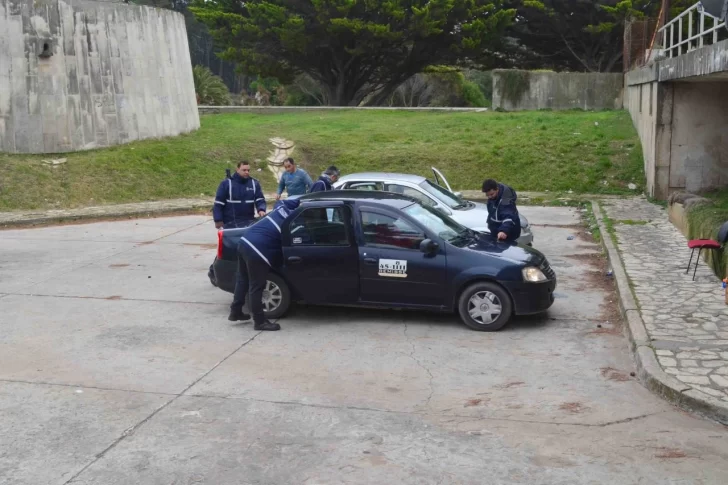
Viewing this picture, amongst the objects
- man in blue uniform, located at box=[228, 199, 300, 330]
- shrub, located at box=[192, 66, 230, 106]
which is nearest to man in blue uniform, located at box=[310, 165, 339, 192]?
man in blue uniform, located at box=[228, 199, 300, 330]

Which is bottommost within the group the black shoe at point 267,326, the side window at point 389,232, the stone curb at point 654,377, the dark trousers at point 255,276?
the black shoe at point 267,326

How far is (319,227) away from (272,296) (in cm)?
96

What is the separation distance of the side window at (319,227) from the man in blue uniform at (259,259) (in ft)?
0.53

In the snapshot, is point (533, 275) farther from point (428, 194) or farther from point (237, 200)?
point (237, 200)

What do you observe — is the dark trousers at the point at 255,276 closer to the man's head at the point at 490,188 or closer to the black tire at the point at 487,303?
the black tire at the point at 487,303

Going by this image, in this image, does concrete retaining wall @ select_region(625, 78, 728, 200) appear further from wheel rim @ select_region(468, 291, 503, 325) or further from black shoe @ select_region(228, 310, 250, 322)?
black shoe @ select_region(228, 310, 250, 322)

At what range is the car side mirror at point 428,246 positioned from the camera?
8992mm

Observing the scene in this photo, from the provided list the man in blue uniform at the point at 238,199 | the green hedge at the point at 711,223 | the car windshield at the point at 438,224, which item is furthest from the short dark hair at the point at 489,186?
the man in blue uniform at the point at 238,199

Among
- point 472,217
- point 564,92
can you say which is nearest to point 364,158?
point 564,92

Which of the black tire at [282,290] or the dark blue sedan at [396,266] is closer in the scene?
the dark blue sedan at [396,266]

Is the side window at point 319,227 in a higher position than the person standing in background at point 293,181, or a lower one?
lower

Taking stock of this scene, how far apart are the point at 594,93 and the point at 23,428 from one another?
28381 mm

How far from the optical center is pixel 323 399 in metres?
6.94

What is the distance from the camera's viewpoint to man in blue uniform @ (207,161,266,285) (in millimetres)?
11711
